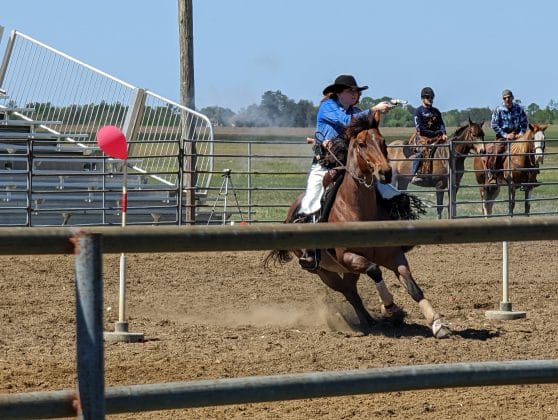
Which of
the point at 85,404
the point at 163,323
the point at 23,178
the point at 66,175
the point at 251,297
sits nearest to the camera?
the point at 85,404

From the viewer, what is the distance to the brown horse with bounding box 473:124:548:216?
70.2 feet

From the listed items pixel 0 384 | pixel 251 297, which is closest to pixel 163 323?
pixel 251 297

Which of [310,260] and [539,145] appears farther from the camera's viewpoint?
[539,145]

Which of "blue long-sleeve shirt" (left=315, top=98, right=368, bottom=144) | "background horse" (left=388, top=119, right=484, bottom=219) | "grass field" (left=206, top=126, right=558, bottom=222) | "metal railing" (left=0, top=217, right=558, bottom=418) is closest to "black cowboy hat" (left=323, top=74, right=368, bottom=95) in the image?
"blue long-sleeve shirt" (left=315, top=98, right=368, bottom=144)

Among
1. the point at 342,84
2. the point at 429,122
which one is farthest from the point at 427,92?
the point at 342,84

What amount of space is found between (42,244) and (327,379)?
97 centimetres

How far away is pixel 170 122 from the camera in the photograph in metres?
21.2

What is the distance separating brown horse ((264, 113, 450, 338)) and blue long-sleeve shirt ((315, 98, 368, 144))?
0.95ft

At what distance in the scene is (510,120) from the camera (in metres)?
22.4

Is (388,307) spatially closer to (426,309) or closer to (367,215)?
(426,309)

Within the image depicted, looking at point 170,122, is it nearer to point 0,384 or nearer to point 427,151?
point 427,151

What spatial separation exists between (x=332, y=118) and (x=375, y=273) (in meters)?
1.56

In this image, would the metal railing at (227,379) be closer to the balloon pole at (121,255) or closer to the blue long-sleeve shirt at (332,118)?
the balloon pole at (121,255)

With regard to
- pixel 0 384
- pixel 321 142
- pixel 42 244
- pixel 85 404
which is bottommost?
pixel 0 384
